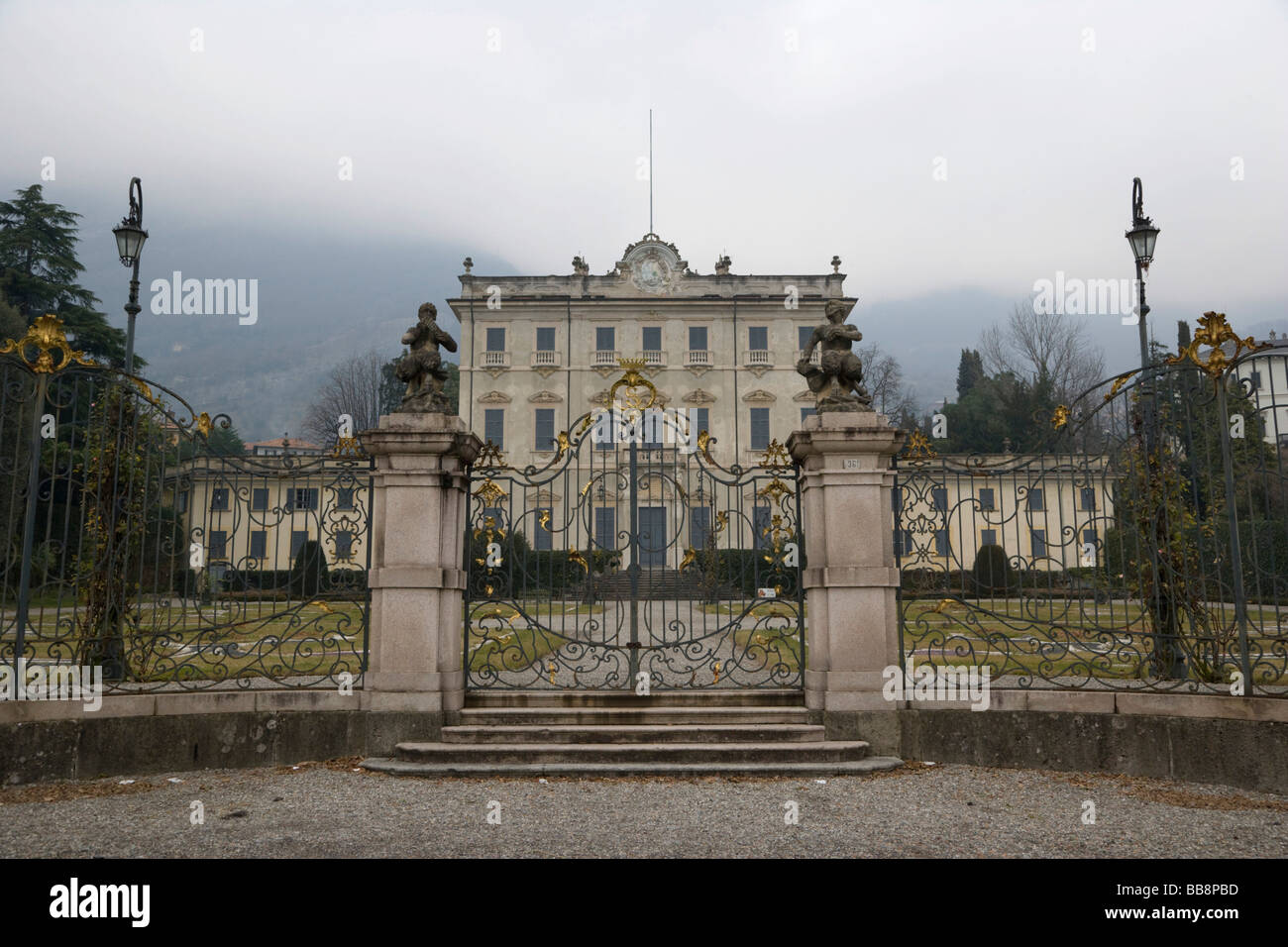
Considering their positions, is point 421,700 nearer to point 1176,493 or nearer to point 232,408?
point 1176,493

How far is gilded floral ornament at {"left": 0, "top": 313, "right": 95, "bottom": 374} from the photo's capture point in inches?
292

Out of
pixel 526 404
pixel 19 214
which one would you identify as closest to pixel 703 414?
pixel 526 404

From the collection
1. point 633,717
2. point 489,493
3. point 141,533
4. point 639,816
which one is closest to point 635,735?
point 633,717

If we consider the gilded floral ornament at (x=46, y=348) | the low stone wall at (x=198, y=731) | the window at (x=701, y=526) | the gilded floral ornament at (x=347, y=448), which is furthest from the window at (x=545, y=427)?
the low stone wall at (x=198, y=731)

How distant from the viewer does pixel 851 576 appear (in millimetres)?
7574

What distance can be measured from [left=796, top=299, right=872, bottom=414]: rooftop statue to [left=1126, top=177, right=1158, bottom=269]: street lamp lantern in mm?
4238

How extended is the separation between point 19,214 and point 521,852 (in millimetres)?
43131

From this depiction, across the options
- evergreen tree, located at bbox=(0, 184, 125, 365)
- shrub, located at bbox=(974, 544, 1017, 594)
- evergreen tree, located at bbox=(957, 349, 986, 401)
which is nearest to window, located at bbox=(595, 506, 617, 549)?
shrub, located at bbox=(974, 544, 1017, 594)

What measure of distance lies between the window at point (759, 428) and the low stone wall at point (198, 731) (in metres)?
40.1

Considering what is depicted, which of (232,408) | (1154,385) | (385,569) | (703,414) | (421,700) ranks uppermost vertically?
(232,408)

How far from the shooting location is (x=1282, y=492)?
23.7 ft

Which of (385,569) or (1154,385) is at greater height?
(1154,385)

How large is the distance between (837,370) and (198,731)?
6531mm

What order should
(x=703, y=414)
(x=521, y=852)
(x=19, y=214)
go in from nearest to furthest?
(x=521, y=852) < (x=19, y=214) < (x=703, y=414)
